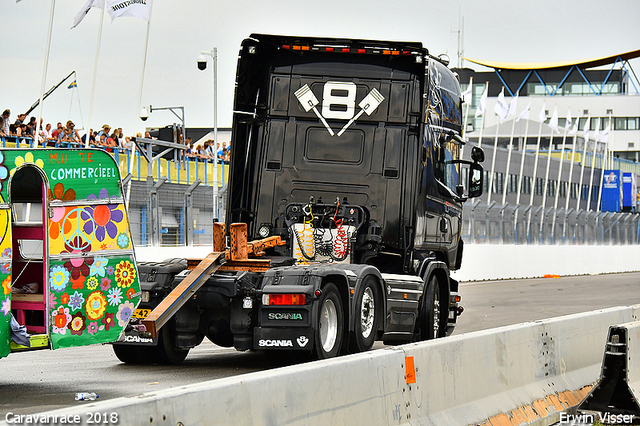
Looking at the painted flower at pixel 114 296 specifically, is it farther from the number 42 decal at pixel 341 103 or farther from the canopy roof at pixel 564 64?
the canopy roof at pixel 564 64

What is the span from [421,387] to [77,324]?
3.50 meters

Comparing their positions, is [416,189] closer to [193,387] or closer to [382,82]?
[382,82]

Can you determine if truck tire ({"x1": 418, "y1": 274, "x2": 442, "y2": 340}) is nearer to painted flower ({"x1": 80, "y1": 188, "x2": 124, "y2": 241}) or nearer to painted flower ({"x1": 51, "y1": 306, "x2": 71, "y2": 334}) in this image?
painted flower ({"x1": 80, "y1": 188, "x2": 124, "y2": 241})

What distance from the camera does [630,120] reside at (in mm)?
108438

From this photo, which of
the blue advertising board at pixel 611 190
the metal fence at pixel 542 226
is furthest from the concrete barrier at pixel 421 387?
the blue advertising board at pixel 611 190

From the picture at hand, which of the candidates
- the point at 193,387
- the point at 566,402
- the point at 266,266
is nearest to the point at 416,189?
the point at 266,266

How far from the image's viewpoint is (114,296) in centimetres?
882

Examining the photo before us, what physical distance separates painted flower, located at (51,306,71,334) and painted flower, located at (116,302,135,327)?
545 millimetres

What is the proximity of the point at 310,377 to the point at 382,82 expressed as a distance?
7616mm

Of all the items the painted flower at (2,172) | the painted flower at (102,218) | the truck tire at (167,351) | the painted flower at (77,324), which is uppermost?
the painted flower at (2,172)

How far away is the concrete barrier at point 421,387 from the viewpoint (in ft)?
14.6

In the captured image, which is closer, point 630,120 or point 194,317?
point 194,317

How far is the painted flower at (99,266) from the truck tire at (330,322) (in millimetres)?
2232

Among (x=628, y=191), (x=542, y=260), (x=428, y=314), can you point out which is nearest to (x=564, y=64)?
(x=628, y=191)
